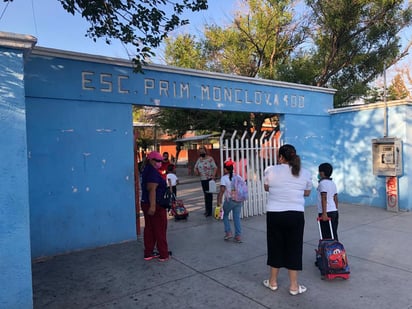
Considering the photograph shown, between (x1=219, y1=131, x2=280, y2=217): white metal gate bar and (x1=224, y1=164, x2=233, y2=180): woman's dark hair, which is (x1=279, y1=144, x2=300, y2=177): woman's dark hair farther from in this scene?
(x1=219, y1=131, x2=280, y2=217): white metal gate bar

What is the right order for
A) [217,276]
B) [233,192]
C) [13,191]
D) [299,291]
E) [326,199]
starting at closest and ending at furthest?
[13,191]
[299,291]
[217,276]
[326,199]
[233,192]

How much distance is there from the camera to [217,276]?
4.29 metres

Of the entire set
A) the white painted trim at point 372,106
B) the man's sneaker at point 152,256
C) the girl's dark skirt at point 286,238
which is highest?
the white painted trim at point 372,106

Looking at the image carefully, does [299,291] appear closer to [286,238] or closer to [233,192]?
[286,238]

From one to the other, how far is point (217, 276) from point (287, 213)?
1.38 meters

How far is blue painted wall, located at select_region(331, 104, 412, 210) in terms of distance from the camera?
8148 mm

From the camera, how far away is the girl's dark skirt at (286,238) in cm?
361

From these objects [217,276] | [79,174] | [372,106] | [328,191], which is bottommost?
[217,276]

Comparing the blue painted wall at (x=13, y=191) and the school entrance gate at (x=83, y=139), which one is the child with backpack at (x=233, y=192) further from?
the blue painted wall at (x=13, y=191)

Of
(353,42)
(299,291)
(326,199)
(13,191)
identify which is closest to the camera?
(13,191)

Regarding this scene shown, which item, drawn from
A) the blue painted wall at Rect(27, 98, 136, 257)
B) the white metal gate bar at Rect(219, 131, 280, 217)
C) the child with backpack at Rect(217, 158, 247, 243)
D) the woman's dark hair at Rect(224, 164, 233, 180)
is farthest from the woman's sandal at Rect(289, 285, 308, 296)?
the white metal gate bar at Rect(219, 131, 280, 217)

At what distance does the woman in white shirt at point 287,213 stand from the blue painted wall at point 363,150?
19.2 ft

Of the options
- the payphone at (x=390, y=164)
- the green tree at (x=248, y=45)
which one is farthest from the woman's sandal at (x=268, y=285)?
the green tree at (x=248, y=45)

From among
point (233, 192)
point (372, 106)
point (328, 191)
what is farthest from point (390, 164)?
point (233, 192)
